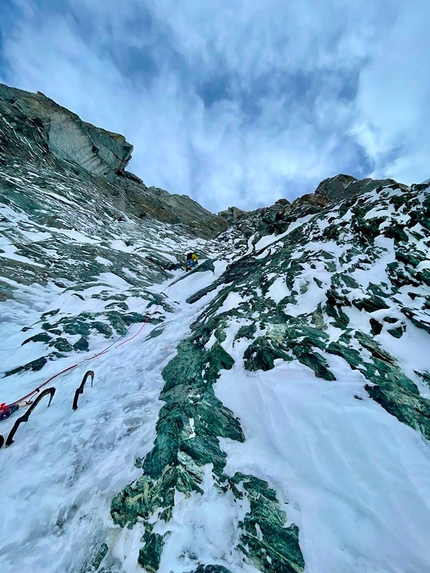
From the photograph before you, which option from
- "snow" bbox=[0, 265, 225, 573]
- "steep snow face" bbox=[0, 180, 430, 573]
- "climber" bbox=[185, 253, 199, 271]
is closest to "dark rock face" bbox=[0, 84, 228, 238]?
"climber" bbox=[185, 253, 199, 271]

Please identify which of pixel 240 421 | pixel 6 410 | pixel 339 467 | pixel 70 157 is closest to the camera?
pixel 339 467

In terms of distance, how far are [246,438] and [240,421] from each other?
0.38m

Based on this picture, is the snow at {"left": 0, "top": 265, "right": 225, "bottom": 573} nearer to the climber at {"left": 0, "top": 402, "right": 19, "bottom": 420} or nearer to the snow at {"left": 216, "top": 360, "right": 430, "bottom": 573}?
the climber at {"left": 0, "top": 402, "right": 19, "bottom": 420}

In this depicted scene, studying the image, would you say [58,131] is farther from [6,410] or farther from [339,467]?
[339,467]

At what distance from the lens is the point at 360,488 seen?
3.31 meters

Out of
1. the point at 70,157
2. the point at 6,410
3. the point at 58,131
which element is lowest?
the point at 6,410

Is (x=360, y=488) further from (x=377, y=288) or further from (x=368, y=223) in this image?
(x=368, y=223)

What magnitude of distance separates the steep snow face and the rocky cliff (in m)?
0.02

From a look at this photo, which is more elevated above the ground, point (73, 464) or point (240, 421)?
point (240, 421)

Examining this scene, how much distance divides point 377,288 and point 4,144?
38211 mm

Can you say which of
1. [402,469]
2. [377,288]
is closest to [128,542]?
[402,469]

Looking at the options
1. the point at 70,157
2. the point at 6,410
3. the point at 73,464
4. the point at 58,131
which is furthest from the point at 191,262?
the point at 58,131

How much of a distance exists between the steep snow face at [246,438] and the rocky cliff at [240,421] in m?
0.02

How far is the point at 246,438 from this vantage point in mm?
4422
